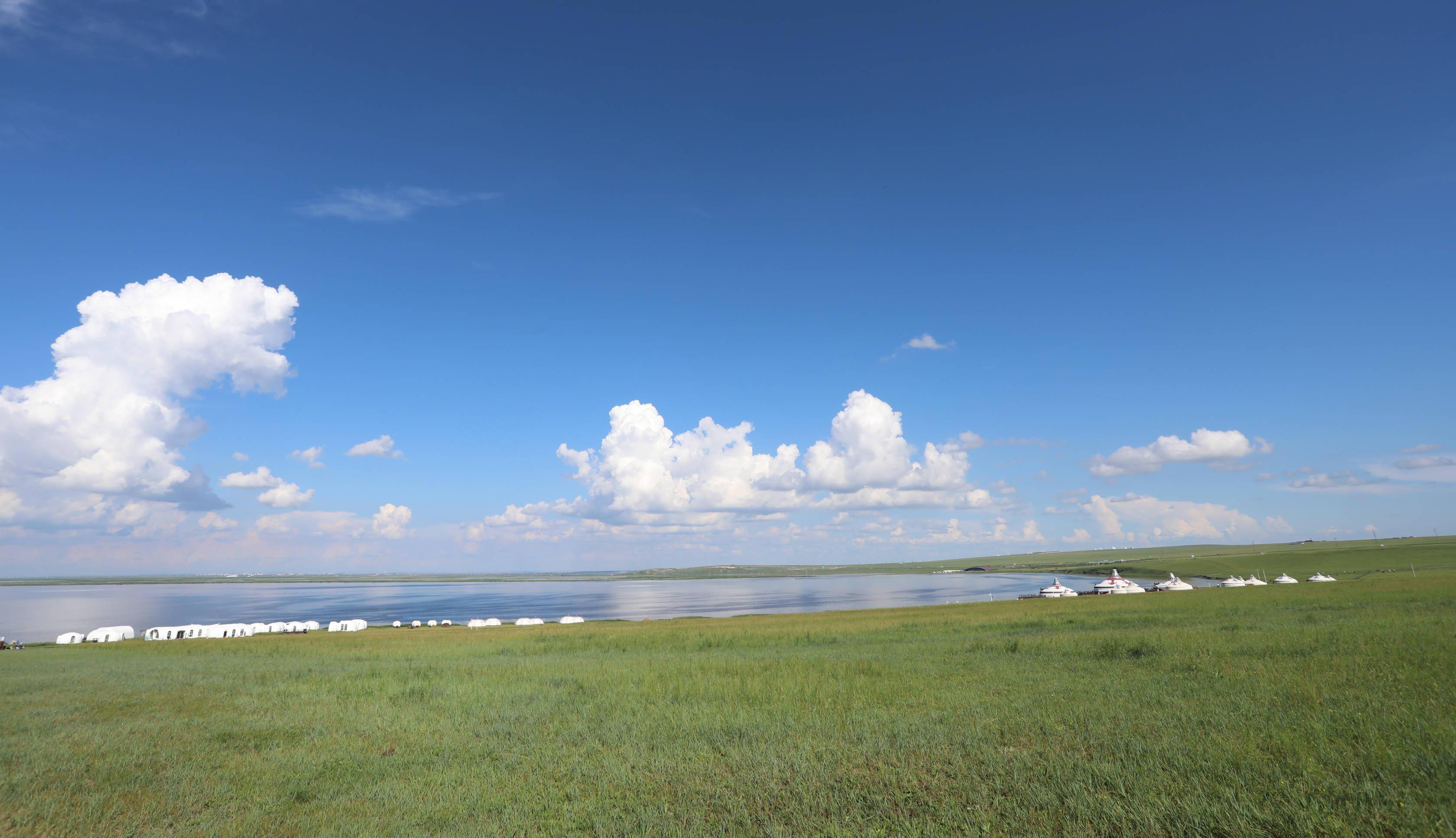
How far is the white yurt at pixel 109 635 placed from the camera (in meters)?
51.8

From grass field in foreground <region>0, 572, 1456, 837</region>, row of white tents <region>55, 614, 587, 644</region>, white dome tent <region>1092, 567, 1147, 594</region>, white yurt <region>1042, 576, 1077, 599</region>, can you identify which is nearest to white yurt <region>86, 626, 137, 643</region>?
row of white tents <region>55, 614, 587, 644</region>

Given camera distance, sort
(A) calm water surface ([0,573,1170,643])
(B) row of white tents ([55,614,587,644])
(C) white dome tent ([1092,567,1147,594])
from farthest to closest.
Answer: (A) calm water surface ([0,573,1170,643]) → (C) white dome tent ([1092,567,1147,594]) → (B) row of white tents ([55,614,587,644])

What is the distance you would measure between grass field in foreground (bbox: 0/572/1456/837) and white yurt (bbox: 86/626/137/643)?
3965cm

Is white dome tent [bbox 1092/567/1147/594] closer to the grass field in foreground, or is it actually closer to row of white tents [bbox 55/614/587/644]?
row of white tents [bbox 55/614/587/644]

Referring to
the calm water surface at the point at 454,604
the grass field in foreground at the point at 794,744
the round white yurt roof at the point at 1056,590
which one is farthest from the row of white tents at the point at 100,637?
the round white yurt roof at the point at 1056,590

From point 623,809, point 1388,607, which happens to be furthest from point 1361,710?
point 1388,607

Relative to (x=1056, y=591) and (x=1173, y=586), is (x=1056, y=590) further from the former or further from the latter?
(x=1173, y=586)

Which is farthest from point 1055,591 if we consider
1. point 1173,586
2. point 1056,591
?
point 1173,586

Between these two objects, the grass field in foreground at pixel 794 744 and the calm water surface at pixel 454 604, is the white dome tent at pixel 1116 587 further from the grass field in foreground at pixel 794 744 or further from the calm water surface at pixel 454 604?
the grass field in foreground at pixel 794 744

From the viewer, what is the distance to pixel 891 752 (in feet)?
31.8

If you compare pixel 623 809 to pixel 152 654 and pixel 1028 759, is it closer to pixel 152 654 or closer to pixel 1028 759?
pixel 1028 759

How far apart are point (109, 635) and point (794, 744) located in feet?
222

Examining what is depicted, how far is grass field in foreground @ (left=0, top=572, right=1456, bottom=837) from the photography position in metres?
7.29

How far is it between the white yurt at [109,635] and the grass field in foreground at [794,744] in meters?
39.7
